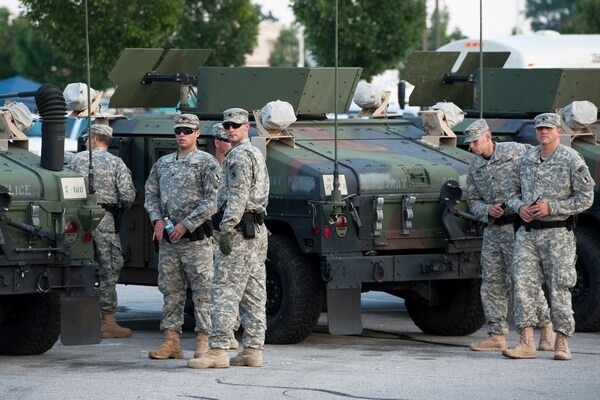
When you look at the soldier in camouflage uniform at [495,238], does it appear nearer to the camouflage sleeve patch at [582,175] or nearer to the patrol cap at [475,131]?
the patrol cap at [475,131]

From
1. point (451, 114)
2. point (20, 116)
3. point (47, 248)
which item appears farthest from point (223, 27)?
point (47, 248)

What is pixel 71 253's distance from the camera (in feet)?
38.4

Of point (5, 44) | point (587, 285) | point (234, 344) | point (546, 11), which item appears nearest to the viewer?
point (234, 344)

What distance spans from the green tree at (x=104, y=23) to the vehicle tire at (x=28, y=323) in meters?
13.1

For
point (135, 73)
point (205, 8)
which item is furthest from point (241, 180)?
point (205, 8)

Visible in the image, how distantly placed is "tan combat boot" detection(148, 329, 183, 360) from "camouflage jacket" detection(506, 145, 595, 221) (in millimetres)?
2538

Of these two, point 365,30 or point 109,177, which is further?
point 365,30

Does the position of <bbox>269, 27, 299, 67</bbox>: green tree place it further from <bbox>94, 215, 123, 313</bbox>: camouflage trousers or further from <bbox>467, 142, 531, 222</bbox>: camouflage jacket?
<bbox>467, 142, 531, 222</bbox>: camouflage jacket

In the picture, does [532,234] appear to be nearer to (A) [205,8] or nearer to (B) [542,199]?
(B) [542,199]

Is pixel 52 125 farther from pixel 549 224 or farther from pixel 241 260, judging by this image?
pixel 549 224

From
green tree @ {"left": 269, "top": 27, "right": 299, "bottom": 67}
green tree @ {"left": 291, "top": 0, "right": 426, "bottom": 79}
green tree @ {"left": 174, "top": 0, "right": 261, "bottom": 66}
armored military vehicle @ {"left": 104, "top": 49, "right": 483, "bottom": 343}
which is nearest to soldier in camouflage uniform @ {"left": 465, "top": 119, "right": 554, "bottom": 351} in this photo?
armored military vehicle @ {"left": 104, "top": 49, "right": 483, "bottom": 343}

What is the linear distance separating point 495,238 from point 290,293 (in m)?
1.55

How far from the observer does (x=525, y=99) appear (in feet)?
50.5

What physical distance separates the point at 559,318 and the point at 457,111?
3.16 m
